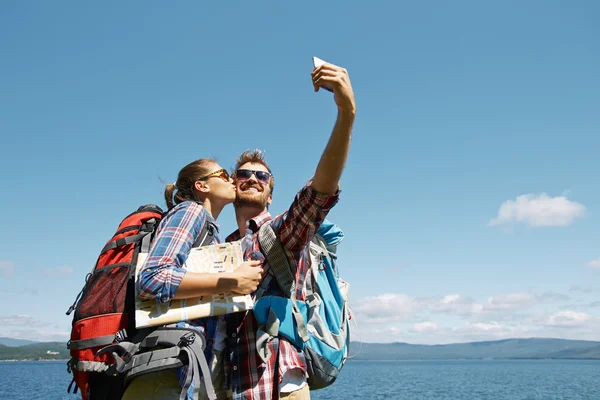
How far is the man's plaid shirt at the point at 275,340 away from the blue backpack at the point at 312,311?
8cm

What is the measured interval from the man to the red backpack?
2.66 ft

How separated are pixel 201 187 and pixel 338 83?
181 centimetres

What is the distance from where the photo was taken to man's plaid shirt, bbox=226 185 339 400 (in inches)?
123

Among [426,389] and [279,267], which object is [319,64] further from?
[426,389]

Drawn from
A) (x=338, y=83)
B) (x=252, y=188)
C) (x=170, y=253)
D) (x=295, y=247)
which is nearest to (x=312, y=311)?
(x=295, y=247)

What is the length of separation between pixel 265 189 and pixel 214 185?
49cm

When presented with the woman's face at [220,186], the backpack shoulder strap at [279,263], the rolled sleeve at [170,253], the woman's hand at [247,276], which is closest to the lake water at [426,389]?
the woman's face at [220,186]

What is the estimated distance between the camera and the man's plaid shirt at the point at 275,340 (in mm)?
3113

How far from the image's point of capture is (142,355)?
2793mm

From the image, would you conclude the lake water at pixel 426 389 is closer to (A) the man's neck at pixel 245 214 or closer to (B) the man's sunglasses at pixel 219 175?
(A) the man's neck at pixel 245 214

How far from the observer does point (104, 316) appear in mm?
2922

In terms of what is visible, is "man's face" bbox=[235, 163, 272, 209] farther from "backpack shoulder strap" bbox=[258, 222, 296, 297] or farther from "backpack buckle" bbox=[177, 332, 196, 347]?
"backpack buckle" bbox=[177, 332, 196, 347]

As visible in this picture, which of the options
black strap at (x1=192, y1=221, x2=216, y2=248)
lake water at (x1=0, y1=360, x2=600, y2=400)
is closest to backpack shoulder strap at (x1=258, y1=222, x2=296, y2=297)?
black strap at (x1=192, y1=221, x2=216, y2=248)

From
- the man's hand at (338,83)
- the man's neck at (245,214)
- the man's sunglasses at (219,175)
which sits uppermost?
the man's hand at (338,83)
